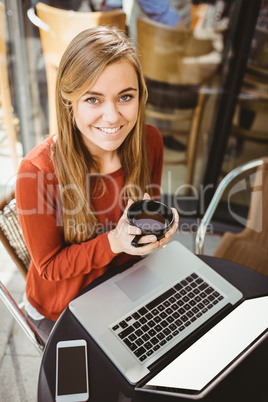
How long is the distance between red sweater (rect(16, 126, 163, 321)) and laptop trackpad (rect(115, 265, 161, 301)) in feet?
0.30

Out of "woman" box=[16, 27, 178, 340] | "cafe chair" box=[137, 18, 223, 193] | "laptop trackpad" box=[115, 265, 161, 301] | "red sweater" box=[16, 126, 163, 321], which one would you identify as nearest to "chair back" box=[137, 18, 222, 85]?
"cafe chair" box=[137, 18, 223, 193]

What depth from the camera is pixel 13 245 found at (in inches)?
51.4

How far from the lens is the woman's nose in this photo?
3.36 ft

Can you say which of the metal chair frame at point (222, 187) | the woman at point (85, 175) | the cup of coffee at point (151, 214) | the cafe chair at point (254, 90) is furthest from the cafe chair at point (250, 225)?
the cafe chair at point (254, 90)

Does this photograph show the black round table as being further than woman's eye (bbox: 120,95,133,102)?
No

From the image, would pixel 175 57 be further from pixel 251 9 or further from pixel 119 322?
pixel 119 322

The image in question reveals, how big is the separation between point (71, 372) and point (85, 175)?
599 mm

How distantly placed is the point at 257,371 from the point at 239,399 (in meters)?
0.10

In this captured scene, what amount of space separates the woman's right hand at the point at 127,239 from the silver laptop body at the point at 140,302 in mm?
140

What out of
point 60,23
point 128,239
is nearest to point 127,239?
point 128,239

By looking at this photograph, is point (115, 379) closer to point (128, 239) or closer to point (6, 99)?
point (128, 239)

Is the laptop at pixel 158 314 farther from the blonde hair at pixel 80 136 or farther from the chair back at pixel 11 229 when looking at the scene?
the chair back at pixel 11 229

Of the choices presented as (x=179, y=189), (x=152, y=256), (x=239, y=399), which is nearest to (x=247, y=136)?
(x=179, y=189)

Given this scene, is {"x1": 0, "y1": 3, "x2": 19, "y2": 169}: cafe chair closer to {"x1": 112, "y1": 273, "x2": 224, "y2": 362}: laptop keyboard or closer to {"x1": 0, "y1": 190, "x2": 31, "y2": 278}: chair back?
{"x1": 0, "y1": 190, "x2": 31, "y2": 278}: chair back
